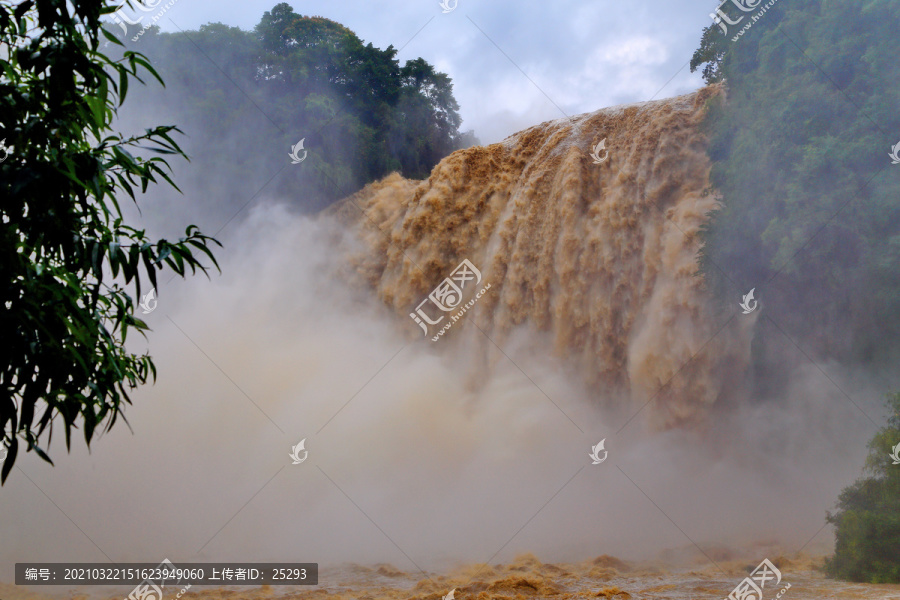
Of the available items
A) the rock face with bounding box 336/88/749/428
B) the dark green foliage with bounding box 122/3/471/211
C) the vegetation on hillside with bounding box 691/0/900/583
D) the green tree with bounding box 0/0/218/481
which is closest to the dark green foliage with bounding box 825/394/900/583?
the vegetation on hillside with bounding box 691/0/900/583

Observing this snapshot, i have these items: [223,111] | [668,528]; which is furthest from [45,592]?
[223,111]

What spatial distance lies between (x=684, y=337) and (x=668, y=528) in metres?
2.83

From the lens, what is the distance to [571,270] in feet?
39.6

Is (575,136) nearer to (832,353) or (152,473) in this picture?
(832,353)

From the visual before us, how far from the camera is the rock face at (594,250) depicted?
10414 mm

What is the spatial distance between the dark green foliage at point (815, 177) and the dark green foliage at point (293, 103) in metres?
12.2

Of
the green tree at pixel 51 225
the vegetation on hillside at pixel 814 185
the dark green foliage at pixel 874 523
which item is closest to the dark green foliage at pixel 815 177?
the vegetation on hillside at pixel 814 185
